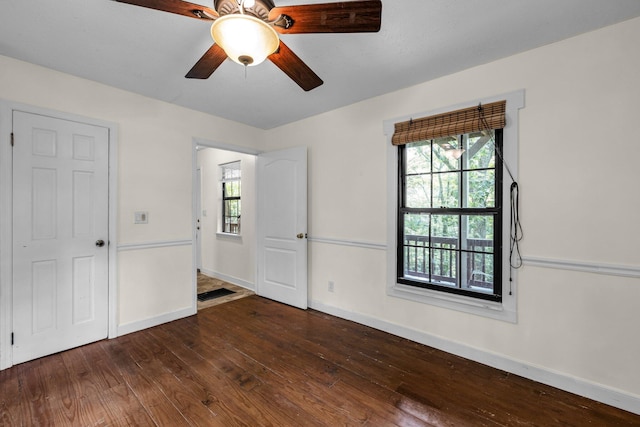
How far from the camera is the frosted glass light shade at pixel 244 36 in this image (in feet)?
4.20

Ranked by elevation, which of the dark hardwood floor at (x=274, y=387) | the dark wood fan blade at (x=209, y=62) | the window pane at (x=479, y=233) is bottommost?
the dark hardwood floor at (x=274, y=387)

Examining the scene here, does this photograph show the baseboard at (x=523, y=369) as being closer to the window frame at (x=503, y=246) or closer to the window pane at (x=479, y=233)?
the window frame at (x=503, y=246)

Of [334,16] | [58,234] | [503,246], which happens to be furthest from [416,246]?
[58,234]

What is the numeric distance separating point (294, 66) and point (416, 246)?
198cm

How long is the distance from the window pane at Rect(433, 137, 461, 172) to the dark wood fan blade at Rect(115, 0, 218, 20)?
82.0 inches

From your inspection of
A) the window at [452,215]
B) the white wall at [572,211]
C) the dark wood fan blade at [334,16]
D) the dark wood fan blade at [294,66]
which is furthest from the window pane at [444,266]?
the dark wood fan blade at [334,16]

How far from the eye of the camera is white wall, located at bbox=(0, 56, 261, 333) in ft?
8.65

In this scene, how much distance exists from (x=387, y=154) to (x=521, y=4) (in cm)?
148

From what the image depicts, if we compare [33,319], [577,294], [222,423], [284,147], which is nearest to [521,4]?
[577,294]

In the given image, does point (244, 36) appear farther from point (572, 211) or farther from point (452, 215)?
point (572, 211)

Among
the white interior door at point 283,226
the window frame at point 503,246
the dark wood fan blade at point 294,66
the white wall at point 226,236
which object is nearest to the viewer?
the dark wood fan blade at point 294,66

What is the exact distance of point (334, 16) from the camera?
1.37 m

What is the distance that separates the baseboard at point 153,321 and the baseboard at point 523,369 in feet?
6.72

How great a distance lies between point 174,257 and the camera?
3.26 meters
